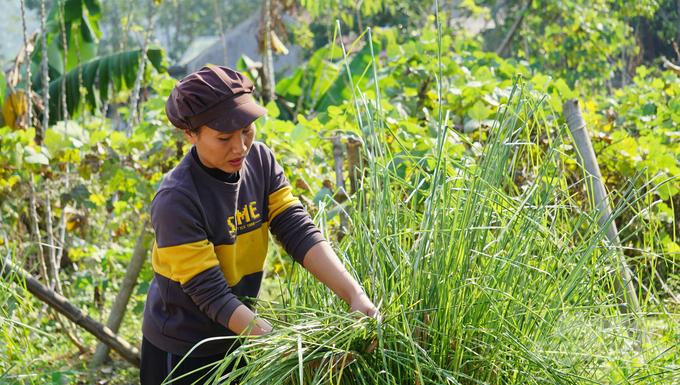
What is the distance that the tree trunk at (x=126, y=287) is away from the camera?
8.38 feet

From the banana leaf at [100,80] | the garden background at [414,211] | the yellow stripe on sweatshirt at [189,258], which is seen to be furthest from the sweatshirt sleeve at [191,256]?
the banana leaf at [100,80]

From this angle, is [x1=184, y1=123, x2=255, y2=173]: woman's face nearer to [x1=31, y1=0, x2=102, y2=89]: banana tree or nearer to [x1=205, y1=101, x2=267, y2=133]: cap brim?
[x1=205, y1=101, x2=267, y2=133]: cap brim

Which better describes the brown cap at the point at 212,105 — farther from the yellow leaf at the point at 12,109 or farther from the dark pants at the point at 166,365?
the yellow leaf at the point at 12,109

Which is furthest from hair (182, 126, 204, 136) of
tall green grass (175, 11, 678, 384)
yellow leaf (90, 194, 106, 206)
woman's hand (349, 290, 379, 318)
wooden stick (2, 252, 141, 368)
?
yellow leaf (90, 194, 106, 206)

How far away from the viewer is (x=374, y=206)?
116 centimetres

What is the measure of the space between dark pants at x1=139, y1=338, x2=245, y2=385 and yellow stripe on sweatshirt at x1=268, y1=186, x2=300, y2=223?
17.4 inches

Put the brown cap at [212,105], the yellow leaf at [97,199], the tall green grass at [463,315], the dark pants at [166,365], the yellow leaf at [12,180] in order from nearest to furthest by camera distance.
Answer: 1. the tall green grass at [463,315]
2. the brown cap at [212,105]
3. the dark pants at [166,365]
4. the yellow leaf at [12,180]
5. the yellow leaf at [97,199]

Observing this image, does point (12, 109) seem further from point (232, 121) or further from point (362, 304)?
point (362, 304)

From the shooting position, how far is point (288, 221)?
1.44 m

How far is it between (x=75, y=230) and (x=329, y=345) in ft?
9.45

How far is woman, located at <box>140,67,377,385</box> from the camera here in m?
1.19

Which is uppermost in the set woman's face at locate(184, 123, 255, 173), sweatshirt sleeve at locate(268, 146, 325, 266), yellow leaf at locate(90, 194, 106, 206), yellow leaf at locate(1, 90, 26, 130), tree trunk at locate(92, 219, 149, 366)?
woman's face at locate(184, 123, 255, 173)

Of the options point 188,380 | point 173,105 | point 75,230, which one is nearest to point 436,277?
point 173,105

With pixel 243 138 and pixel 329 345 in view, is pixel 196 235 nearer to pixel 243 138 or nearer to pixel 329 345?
pixel 243 138
